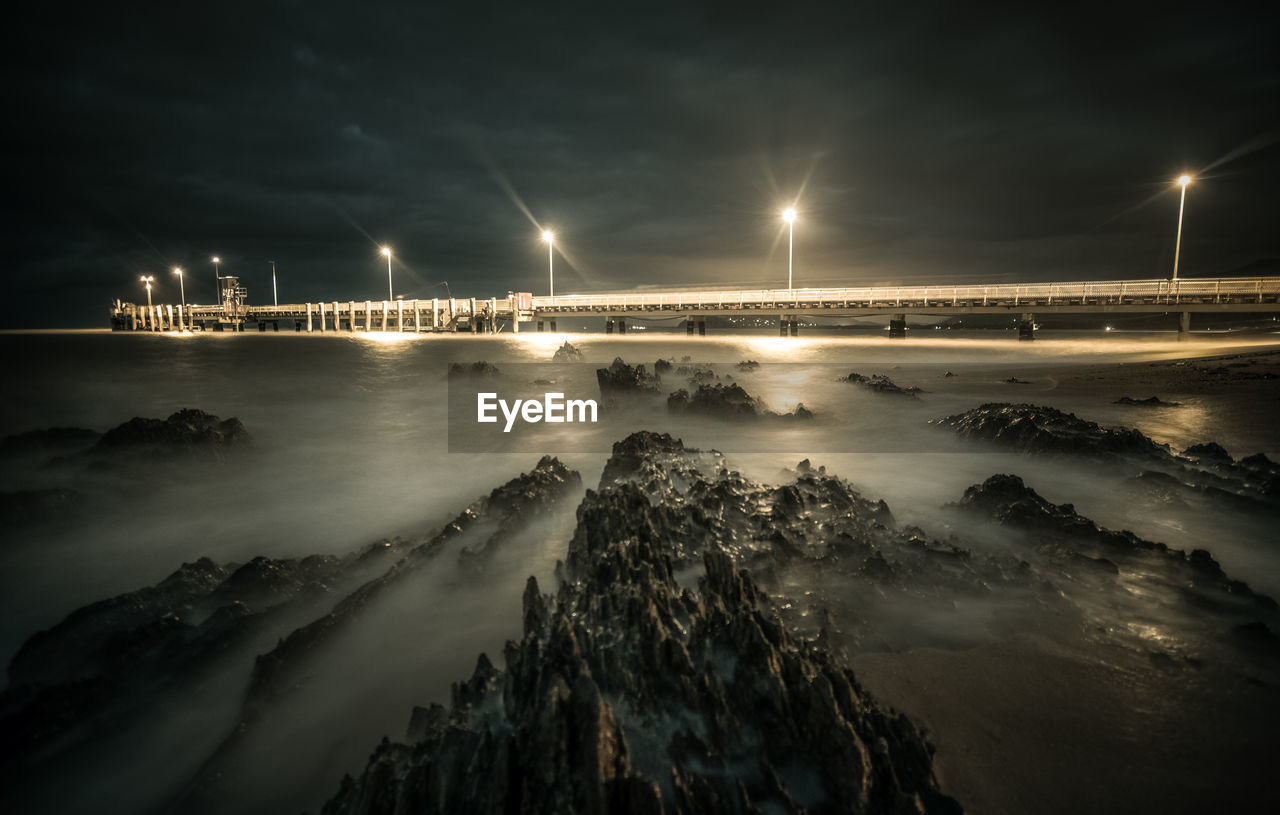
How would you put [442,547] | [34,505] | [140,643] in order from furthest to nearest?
[34,505]
[442,547]
[140,643]

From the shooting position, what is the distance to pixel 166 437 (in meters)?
8.53

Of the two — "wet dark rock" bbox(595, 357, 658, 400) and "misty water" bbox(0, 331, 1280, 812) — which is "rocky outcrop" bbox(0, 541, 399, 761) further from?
"wet dark rock" bbox(595, 357, 658, 400)

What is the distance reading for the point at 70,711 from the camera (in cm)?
310

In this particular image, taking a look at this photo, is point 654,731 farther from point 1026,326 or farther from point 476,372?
point 1026,326

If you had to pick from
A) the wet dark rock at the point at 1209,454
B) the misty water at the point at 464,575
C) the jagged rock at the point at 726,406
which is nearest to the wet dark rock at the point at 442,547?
the misty water at the point at 464,575

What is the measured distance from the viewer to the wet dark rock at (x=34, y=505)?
5926 millimetres

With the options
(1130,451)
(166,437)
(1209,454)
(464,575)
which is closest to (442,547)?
(464,575)

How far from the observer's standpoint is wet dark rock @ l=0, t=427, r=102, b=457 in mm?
8844

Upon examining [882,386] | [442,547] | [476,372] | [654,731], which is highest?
[476,372]

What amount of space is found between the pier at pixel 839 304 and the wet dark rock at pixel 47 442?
39.7 m

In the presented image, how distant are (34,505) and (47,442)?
444 cm

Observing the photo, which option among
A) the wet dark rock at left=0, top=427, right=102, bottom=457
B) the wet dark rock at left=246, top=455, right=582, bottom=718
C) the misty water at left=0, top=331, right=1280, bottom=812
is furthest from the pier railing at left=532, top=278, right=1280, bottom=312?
the wet dark rock at left=0, top=427, right=102, bottom=457

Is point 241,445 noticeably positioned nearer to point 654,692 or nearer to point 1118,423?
point 654,692

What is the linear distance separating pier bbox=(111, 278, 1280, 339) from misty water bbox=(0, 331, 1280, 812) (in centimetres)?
2505
